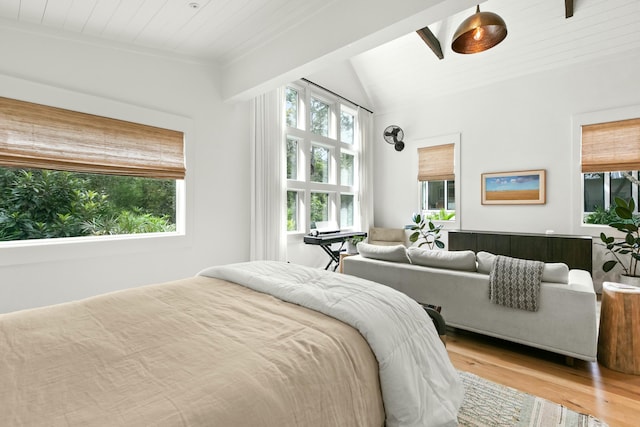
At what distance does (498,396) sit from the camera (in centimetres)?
183

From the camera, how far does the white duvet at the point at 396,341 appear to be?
1111mm

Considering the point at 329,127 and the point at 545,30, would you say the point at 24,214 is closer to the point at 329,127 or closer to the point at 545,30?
the point at 329,127

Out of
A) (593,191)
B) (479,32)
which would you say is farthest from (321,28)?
(593,191)

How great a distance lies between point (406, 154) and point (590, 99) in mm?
2758

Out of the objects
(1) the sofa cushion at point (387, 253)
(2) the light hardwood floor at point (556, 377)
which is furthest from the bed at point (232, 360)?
(1) the sofa cushion at point (387, 253)

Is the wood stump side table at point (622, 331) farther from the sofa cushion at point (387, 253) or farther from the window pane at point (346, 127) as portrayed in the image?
the window pane at point (346, 127)

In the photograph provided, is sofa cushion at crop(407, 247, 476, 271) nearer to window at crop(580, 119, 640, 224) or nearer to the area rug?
the area rug

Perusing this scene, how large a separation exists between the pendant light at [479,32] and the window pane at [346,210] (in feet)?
11.1

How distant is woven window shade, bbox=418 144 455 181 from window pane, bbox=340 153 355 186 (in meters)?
1.32

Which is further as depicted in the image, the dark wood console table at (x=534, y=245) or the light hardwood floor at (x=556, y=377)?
the dark wood console table at (x=534, y=245)

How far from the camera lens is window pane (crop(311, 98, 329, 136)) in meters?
5.23

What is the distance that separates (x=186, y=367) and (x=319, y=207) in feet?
14.9

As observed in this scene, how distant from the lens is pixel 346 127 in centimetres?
603

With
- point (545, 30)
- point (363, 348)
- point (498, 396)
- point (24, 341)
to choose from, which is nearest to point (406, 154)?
point (545, 30)
